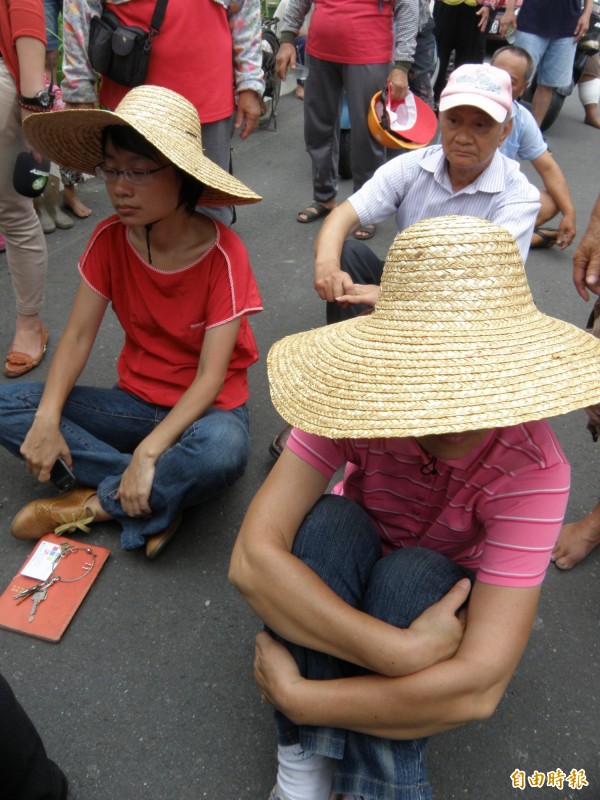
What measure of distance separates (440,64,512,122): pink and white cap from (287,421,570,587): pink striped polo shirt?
1.31m

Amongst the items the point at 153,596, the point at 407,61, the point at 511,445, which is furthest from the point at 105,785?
the point at 407,61

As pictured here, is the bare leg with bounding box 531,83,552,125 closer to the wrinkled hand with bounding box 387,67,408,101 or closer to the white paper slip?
the wrinkled hand with bounding box 387,67,408,101

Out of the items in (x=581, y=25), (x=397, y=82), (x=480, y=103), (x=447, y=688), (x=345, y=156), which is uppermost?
(x=480, y=103)

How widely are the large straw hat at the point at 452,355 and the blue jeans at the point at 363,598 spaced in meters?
0.36

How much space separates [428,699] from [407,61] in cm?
326

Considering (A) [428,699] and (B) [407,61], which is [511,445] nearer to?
(A) [428,699]

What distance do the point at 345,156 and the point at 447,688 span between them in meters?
4.39

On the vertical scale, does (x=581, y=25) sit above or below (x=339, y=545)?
above

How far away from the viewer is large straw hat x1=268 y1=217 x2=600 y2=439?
98 centimetres

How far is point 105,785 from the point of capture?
152 centimetres

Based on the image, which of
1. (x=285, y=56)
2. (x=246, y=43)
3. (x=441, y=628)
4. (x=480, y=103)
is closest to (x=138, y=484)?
(x=441, y=628)

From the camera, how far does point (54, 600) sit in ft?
6.22

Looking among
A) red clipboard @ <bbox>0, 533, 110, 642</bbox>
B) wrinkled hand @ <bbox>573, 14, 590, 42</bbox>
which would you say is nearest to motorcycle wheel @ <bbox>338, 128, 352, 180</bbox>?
wrinkled hand @ <bbox>573, 14, 590, 42</bbox>

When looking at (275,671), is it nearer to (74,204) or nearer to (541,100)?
(74,204)
